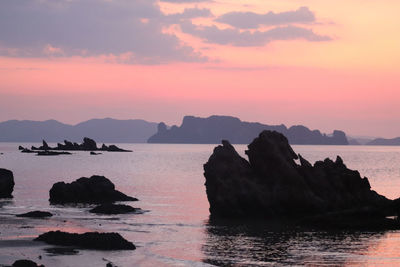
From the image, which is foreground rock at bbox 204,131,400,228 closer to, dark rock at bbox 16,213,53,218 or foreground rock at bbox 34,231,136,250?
dark rock at bbox 16,213,53,218

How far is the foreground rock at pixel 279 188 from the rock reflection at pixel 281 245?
5125 mm

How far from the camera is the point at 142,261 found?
139ft

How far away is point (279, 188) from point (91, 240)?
25366mm

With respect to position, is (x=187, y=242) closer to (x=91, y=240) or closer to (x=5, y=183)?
(x=91, y=240)

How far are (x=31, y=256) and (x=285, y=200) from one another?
30843 mm

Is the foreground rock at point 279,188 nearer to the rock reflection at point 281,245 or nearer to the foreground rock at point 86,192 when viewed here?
the rock reflection at point 281,245

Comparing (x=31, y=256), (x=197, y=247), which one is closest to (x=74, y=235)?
(x=31, y=256)

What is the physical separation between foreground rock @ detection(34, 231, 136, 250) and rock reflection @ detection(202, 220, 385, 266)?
20.1 feet

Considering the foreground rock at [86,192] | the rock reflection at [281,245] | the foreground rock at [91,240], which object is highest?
the foreground rock at [86,192]

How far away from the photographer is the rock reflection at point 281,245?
4344cm

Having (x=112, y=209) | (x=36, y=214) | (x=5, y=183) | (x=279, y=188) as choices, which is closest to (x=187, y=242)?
(x=279, y=188)

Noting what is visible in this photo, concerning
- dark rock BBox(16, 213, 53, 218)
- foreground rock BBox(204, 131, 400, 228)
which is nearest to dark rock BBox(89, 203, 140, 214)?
dark rock BBox(16, 213, 53, 218)

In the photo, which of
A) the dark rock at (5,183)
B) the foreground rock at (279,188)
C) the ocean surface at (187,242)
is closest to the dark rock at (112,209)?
the ocean surface at (187,242)

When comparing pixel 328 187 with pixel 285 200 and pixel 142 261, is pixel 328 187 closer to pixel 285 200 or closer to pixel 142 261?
pixel 285 200
